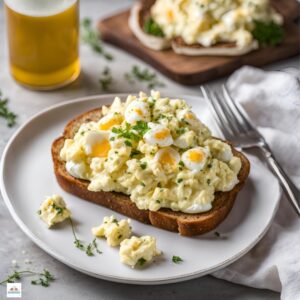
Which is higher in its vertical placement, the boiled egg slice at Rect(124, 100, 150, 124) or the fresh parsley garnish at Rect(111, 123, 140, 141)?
the boiled egg slice at Rect(124, 100, 150, 124)

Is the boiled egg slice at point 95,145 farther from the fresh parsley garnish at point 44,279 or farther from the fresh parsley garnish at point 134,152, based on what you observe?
the fresh parsley garnish at point 44,279

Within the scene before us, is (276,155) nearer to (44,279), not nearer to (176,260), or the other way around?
(176,260)

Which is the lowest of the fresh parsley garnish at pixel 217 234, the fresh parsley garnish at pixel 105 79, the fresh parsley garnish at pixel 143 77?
the fresh parsley garnish at pixel 105 79

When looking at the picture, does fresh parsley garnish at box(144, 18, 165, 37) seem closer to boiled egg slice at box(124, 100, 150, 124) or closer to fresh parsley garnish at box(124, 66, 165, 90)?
fresh parsley garnish at box(124, 66, 165, 90)

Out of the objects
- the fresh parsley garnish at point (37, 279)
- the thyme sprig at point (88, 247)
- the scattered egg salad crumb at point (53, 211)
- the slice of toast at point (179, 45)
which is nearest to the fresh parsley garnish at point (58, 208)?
the scattered egg salad crumb at point (53, 211)

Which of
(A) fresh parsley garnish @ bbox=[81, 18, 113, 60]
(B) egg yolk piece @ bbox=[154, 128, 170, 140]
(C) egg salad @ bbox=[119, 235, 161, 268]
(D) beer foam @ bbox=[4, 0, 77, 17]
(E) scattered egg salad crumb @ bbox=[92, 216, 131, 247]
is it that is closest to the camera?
(C) egg salad @ bbox=[119, 235, 161, 268]

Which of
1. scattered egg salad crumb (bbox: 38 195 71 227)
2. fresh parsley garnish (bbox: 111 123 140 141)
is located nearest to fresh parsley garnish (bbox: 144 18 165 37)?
fresh parsley garnish (bbox: 111 123 140 141)
